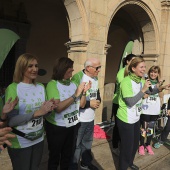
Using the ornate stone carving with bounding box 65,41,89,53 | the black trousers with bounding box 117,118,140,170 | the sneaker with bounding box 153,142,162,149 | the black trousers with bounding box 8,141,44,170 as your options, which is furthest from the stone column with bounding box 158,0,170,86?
the black trousers with bounding box 8,141,44,170

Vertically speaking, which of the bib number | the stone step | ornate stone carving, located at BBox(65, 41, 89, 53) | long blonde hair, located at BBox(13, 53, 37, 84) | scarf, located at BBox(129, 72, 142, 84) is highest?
ornate stone carving, located at BBox(65, 41, 89, 53)

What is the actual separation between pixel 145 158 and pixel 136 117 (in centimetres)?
130

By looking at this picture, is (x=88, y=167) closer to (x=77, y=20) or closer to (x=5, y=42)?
(x=5, y=42)

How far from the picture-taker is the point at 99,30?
191 inches

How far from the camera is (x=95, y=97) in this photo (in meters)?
2.81

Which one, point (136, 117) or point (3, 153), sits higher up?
point (136, 117)

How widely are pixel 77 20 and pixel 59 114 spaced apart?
3010mm

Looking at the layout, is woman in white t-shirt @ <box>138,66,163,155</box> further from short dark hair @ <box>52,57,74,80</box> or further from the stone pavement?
short dark hair @ <box>52,57,74,80</box>

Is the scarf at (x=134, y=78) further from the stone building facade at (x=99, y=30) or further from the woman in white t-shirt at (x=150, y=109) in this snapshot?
the stone building facade at (x=99, y=30)

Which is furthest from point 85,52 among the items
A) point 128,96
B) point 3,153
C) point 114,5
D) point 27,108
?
point 27,108

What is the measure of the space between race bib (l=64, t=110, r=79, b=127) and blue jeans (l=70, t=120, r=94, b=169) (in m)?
0.28

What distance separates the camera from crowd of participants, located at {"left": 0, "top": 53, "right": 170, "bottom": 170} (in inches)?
70.0

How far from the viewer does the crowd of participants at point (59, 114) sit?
1.78 meters

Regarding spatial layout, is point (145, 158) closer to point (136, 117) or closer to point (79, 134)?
point (136, 117)
